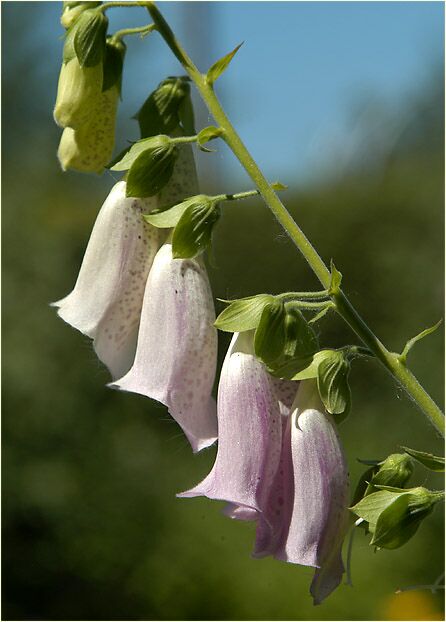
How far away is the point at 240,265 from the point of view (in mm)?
4445

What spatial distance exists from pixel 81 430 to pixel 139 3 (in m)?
2.77

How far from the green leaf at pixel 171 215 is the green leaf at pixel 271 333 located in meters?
0.12

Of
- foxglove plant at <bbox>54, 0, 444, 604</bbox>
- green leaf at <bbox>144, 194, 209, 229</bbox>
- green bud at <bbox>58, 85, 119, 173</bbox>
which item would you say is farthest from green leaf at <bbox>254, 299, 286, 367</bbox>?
green bud at <bbox>58, 85, 119, 173</bbox>

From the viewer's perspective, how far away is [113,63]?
930mm

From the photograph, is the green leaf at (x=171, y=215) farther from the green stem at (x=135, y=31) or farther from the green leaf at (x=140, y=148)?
the green stem at (x=135, y=31)

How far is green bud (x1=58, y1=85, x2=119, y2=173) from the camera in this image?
3.09 feet

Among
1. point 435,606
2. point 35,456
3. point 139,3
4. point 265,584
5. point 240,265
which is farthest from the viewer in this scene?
point 240,265

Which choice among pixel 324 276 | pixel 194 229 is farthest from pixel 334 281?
pixel 194 229

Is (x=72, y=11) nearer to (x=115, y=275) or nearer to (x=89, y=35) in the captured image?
(x=89, y=35)

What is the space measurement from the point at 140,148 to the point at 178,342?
18 centimetres

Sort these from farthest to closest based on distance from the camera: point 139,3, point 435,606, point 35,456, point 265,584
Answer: point 35,456
point 265,584
point 435,606
point 139,3

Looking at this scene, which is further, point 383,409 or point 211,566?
point 383,409

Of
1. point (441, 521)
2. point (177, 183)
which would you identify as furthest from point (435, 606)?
point (177, 183)

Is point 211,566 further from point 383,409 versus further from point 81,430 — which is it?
point 383,409
